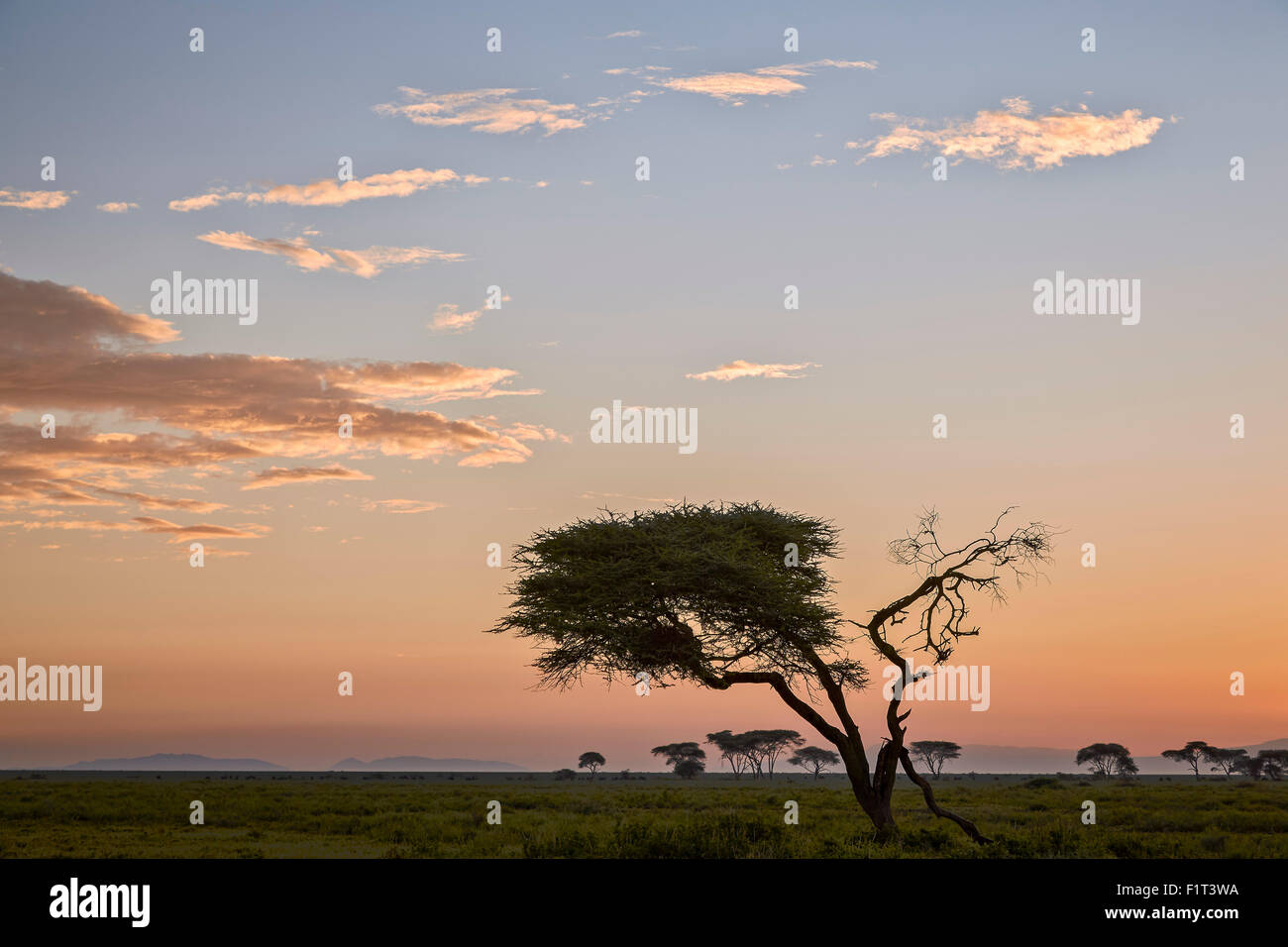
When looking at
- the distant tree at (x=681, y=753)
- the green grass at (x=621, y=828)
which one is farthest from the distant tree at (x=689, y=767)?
the green grass at (x=621, y=828)

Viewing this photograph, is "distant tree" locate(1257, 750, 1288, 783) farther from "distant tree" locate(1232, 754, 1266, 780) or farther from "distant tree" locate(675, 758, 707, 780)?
"distant tree" locate(675, 758, 707, 780)

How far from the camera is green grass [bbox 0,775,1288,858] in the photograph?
25.1 metres

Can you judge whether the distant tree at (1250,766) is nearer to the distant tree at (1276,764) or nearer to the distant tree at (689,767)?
the distant tree at (1276,764)

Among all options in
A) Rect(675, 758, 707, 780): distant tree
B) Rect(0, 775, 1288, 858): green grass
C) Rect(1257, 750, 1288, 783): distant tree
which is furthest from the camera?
Rect(675, 758, 707, 780): distant tree

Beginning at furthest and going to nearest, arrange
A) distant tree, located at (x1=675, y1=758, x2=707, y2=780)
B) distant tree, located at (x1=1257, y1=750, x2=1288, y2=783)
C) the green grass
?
1. distant tree, located at (x1=675, y1=758, x2=707, y2=780)
2. distant tree, located at (x1=1257, y1=750, x2=1288, y2=783)
3. the green grass

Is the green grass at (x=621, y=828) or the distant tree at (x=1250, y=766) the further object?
the distant tree at (x=1250, y=766)

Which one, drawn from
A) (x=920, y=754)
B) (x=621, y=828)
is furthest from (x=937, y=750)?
(x=621, y=828)

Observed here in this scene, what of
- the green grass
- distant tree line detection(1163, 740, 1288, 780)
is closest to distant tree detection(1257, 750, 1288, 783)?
distant tree line detection(1163, 740, 1288, 780)

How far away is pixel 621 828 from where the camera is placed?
2609 centimetres

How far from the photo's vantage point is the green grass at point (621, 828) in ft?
82.3

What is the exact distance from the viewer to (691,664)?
2750cm

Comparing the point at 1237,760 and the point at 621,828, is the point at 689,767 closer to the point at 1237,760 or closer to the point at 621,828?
the point at 1237,760
